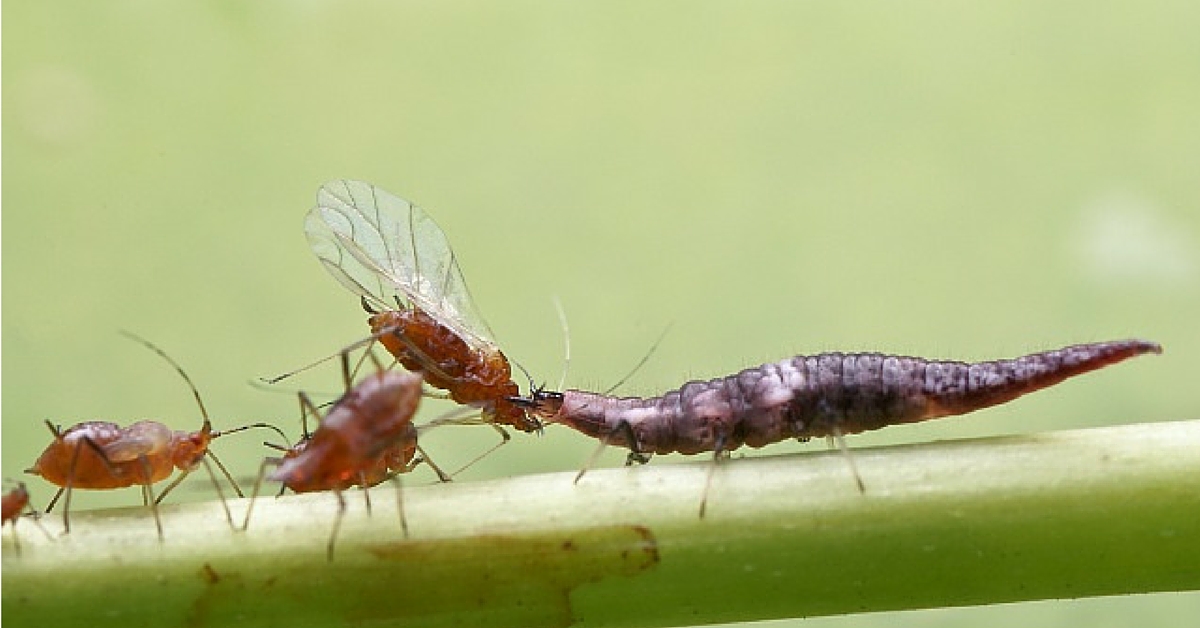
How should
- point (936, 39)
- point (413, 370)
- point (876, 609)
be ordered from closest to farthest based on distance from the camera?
point (876, 609) < point (413, 370) < point (936, 39)

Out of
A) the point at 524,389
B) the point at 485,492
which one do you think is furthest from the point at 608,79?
the point at 485,492

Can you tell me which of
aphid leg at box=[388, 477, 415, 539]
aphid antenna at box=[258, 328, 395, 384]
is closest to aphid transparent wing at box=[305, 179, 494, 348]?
aphid antenna at box=[258, 328, 395, 384]

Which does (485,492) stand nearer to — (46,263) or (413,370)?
(413,370)

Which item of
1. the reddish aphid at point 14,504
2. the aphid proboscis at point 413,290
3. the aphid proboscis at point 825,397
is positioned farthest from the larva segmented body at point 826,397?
the reddish aphid at point 14,504

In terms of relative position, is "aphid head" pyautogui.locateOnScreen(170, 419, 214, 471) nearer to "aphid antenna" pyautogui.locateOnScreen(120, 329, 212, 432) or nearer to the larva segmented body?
"aphid antenna" pyautogui.locateOnScreen(120, 329, 212, 432)

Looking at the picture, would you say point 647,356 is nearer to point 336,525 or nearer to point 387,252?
point 387,252

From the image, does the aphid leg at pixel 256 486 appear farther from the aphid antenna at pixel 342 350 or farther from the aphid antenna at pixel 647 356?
the aphid antenna at pixel 647 356

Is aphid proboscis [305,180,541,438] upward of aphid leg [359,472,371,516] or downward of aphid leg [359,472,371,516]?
upward
